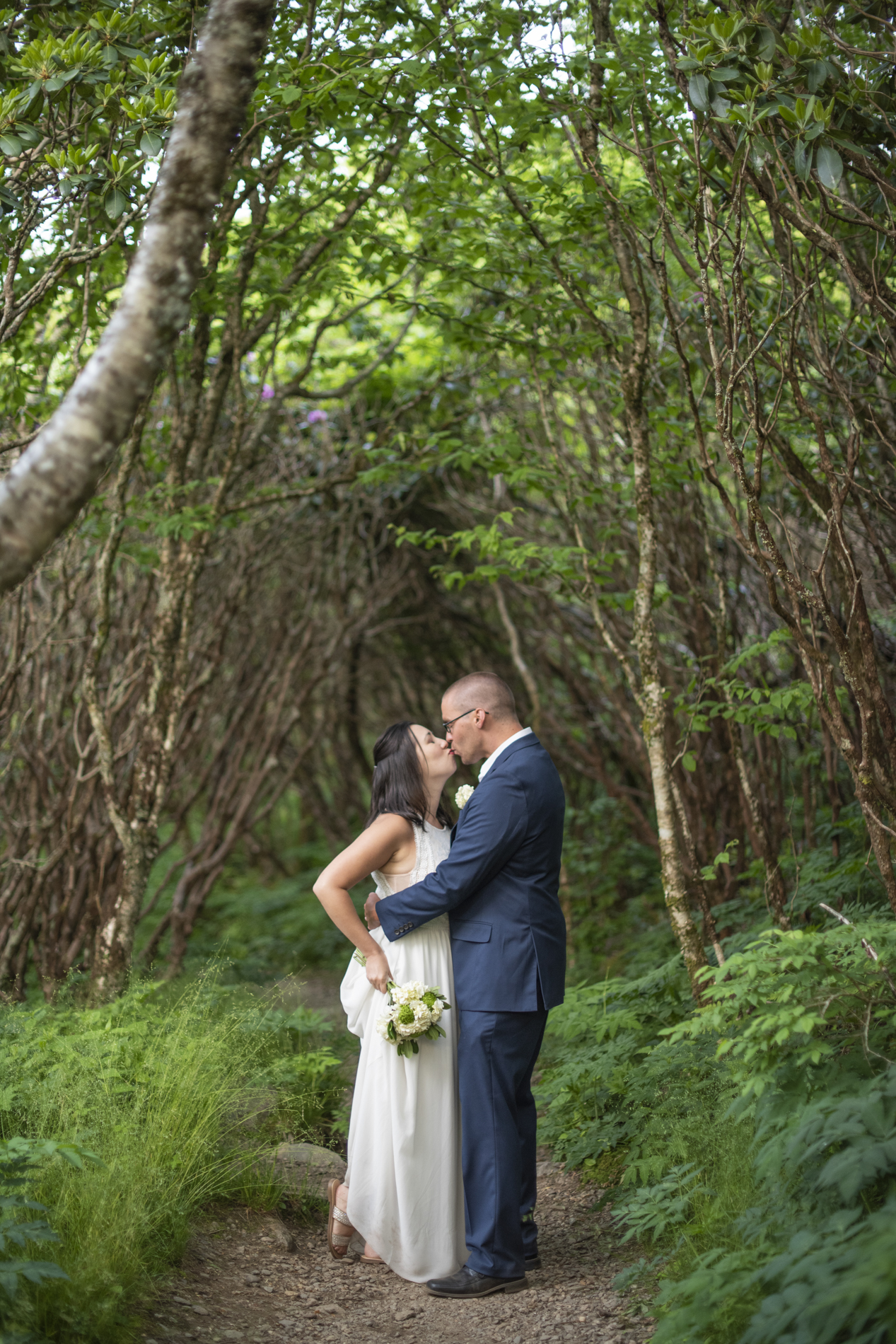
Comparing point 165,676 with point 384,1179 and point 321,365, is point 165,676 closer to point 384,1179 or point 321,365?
point 321,365

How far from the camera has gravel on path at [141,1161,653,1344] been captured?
2.74 meters

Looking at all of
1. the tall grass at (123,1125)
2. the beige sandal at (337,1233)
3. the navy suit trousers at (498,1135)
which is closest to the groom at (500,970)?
the navy suit trousers at (498,1135)

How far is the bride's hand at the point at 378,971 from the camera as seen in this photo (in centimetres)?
318

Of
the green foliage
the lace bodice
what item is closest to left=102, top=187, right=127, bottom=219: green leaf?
the lace bodice

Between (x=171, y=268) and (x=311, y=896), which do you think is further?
(x=311, y=896)

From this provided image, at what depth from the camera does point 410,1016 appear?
3047mm

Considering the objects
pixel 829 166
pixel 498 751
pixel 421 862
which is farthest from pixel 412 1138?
pixel 829 166

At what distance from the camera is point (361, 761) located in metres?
10.4

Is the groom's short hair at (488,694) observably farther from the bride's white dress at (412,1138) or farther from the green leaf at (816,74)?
the green leaf at (816,74)

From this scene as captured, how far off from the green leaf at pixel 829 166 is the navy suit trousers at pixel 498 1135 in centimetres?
271

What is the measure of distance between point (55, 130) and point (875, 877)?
458cm

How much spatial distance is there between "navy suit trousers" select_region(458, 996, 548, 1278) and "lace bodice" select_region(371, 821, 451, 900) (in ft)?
1.54

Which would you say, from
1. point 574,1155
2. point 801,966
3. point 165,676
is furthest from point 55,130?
point 574,1155

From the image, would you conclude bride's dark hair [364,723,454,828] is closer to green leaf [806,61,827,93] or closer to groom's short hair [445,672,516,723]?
groom's short hair [445,672,516,723]
